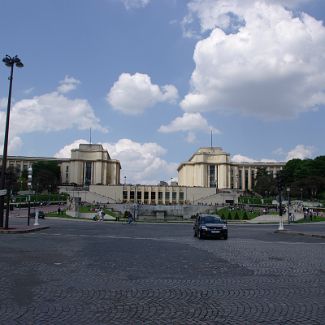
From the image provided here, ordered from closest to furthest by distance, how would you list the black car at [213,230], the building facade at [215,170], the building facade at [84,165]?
the black car at [213,230]
the building facade at [84,165]
the building facade at [215,170]

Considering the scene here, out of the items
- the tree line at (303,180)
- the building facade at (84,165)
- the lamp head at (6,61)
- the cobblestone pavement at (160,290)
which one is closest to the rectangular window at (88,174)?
the building facade at (84,165)

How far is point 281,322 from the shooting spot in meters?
6.59

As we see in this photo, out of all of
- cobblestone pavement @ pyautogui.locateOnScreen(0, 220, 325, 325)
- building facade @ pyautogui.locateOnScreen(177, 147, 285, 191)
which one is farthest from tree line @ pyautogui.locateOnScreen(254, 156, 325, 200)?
cobblestone pavement @ pyautogui.locateOnScreen(0, 220, 325, 325)

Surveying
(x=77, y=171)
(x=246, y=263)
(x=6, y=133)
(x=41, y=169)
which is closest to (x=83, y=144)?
(x=77, y=171)

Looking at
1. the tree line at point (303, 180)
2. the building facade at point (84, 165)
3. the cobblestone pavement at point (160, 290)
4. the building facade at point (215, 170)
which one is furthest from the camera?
the building facade at point (215, 170)

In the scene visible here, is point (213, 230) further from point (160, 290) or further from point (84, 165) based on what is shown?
point (84, 165)

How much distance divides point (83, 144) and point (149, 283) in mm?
189166

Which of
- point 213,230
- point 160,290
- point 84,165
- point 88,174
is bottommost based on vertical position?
point 160,290

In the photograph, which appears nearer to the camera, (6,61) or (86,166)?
(6,61)

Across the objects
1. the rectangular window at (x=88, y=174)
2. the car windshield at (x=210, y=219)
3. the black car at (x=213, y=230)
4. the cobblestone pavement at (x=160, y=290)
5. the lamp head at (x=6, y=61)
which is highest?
the rectangular window at (x=88, y=174)

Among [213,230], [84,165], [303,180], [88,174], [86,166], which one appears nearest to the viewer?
[213,230]

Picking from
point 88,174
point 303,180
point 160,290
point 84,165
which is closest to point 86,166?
point 84,165

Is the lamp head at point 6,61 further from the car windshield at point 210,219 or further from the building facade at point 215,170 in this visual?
the building facade at point 215,170

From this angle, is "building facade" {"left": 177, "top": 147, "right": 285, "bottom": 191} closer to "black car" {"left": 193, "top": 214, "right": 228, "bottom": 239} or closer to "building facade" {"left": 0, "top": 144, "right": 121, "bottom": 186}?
"building facade" {"left": 0, "top": 144, "right": 121, "bottom": 186}
